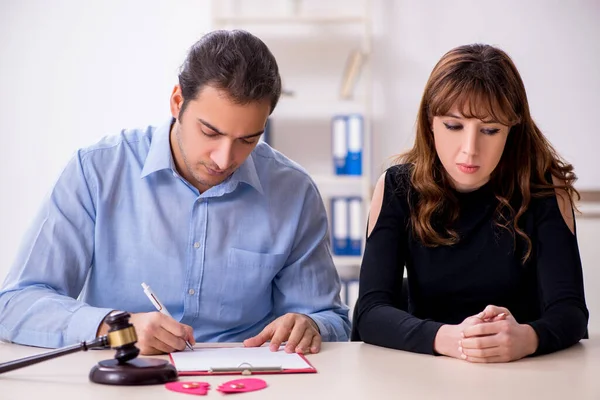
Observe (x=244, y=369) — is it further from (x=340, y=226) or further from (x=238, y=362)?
(x=340, y=226)

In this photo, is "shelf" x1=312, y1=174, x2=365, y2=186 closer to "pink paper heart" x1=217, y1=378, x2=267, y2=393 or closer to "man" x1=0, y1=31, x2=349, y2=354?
"man" x1=0, y1=31, x2=349, y2=354

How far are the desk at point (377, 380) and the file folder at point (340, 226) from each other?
87.3 inches

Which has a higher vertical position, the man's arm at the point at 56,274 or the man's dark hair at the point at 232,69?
the man's dark hair at the point at 232,69

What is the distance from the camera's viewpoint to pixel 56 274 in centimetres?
164

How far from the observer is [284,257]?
1.78 metres

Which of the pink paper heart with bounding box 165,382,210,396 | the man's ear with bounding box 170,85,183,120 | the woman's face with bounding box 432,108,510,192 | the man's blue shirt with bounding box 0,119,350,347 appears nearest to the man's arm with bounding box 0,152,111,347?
the man's blue shirt with bounding box 0,119,350,347

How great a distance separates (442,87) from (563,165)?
37cm

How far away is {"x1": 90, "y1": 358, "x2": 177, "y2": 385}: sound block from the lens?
1161 mm

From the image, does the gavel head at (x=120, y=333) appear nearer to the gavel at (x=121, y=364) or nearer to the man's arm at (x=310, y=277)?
the gavel at (x=121, y=364)

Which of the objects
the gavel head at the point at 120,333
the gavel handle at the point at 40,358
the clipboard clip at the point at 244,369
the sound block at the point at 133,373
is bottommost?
the clipboard clip at the point at 244,369

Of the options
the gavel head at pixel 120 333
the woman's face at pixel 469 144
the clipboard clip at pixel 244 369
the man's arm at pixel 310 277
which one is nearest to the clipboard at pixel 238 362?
the clipboard clip at pixel 244 369

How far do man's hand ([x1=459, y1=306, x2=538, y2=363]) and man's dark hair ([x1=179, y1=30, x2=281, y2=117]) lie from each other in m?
0.62

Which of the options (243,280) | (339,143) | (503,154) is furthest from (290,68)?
(243,280)

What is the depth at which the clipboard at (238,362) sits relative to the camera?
49.3 inches
